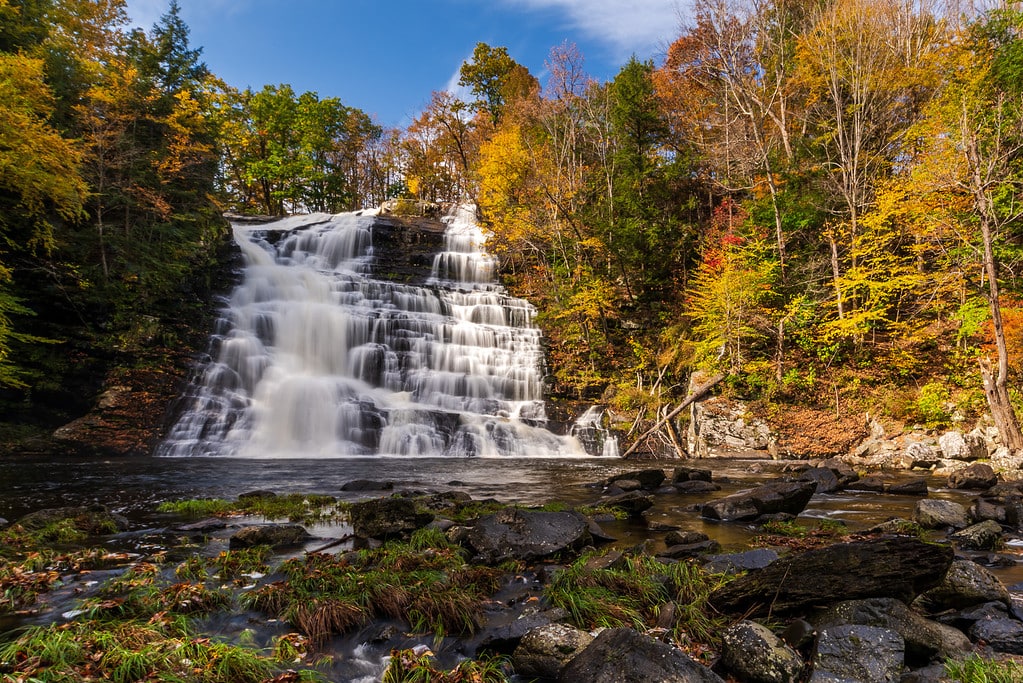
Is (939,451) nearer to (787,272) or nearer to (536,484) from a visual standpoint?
(787,272)

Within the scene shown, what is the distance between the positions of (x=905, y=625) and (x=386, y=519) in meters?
5.53

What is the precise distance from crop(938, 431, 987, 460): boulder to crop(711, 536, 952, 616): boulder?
42.6 feet

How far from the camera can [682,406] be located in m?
18.8

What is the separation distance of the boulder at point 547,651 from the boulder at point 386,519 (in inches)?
139

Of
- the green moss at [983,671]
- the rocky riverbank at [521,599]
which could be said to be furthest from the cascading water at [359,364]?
the green moss at [983,671]

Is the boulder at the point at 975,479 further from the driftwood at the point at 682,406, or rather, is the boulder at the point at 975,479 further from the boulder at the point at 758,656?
the boulder at the point at 758,656

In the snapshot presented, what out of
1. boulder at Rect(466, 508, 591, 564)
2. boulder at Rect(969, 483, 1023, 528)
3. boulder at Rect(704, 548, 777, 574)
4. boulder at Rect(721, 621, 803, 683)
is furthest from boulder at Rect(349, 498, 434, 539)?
boulder at Rect(969, 483, 1023, 528)

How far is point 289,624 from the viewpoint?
13.6 ft

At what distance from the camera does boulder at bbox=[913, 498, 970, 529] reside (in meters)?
7.18

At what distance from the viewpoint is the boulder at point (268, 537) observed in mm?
6277

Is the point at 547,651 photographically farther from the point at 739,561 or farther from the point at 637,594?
the point at 739,561

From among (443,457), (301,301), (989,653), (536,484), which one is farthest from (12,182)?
(989,653)

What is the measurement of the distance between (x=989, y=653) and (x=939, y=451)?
13.5 metres

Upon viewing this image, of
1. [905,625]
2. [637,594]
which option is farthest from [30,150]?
[905,625]
